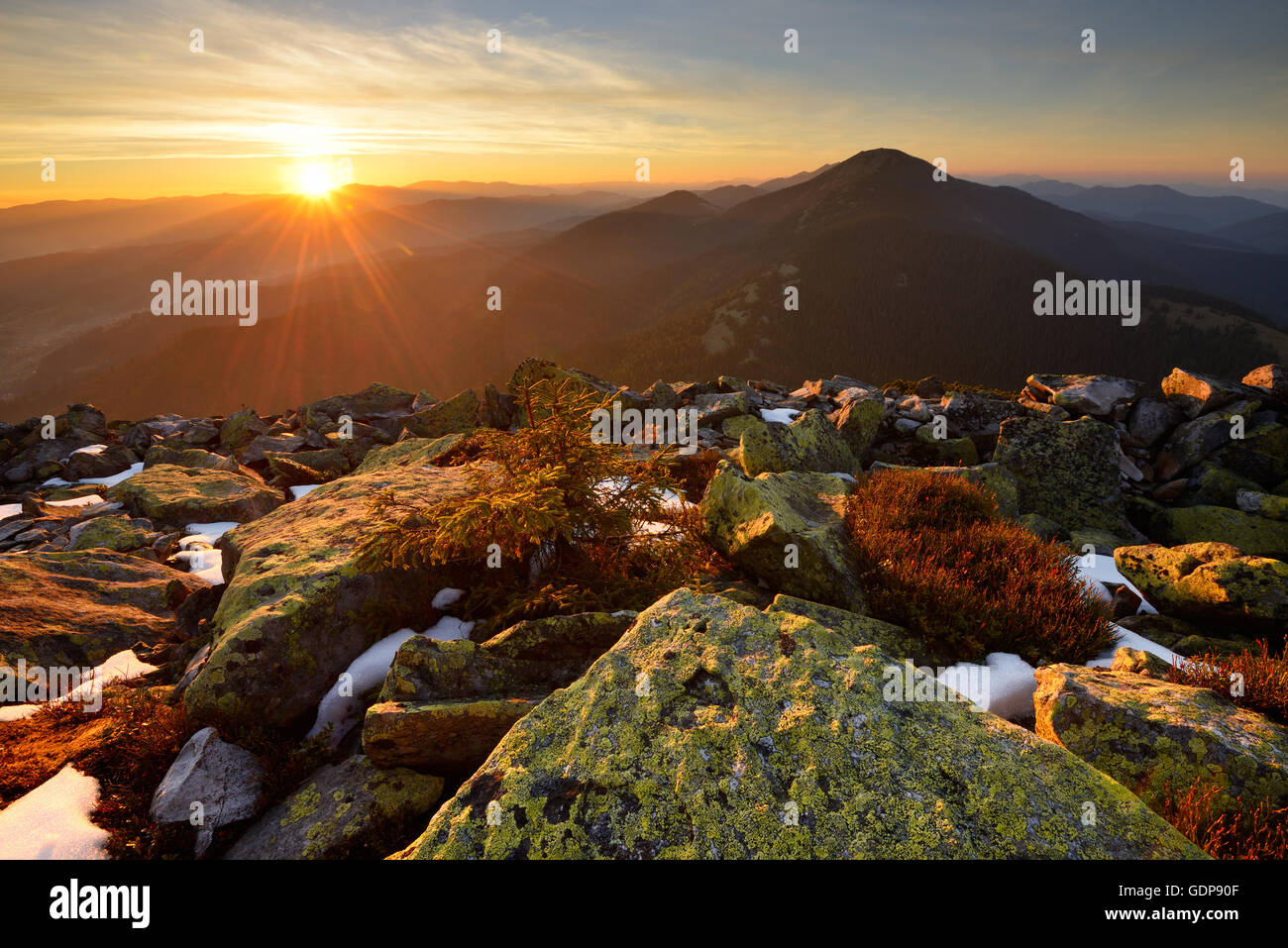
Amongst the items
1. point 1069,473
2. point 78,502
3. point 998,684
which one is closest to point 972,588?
point 998,684

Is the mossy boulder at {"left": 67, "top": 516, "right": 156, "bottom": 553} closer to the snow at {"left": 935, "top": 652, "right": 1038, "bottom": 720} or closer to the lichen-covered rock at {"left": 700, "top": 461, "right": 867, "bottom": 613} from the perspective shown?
the lichen-covered rock at {"left": 700, "top": 461, "right": 867, "bottom": 613}

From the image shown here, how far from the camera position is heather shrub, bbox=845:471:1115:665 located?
601 cm

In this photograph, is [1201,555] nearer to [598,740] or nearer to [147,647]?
[598,740]

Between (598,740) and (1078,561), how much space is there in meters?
8.71

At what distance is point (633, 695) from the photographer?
3496 mm

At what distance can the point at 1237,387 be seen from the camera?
16.4 metres

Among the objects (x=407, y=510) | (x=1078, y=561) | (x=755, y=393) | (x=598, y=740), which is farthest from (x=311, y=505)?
(x=755, y=393)

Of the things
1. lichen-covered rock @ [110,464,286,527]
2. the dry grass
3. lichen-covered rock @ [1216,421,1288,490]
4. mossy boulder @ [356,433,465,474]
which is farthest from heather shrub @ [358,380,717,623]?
lichen-covered rock @ [1216,421,1288,490]

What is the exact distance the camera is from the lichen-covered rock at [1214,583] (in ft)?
21.5

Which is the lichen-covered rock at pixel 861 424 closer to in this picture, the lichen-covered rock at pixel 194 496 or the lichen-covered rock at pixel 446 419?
the lichen-covered rock at pixel 446 419

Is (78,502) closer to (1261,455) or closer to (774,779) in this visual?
(774,779)

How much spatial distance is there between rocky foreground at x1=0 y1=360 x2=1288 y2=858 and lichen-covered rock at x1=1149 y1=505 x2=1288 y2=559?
0.11 m

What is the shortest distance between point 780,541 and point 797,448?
5.75m

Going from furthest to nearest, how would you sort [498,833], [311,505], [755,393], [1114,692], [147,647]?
1. [755,393]
2. [311,505]
3. [147,647]
4. [1114,692]
5. [498,833]
